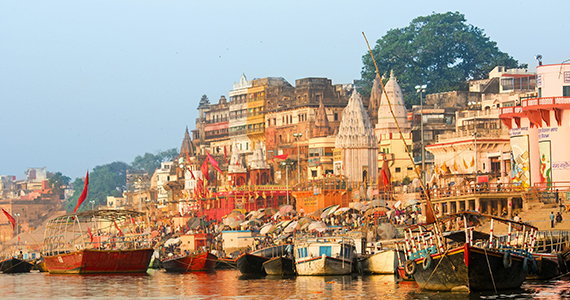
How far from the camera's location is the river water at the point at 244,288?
29128 millimetres

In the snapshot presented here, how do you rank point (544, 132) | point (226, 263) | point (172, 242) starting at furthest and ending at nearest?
point (172, 242) → point (226, 263) → point (544, 132)

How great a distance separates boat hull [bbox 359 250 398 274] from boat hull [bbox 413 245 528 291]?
37.4ft

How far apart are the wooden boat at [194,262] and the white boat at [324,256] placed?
11.6 metres

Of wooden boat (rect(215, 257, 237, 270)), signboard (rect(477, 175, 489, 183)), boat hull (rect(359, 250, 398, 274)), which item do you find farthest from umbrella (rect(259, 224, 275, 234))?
boat hull (rect(359, 250, 398, 274))

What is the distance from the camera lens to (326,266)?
129 ft

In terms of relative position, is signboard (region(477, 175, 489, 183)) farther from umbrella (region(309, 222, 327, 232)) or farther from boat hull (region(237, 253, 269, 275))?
boat hull (region(237, 253, 269, 275))

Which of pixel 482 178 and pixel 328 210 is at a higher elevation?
pixel 482 178

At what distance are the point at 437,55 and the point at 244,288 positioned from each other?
234 ft

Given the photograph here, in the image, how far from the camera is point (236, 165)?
88.2 m

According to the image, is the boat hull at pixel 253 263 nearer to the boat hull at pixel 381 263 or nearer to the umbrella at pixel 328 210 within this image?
the boat hull at pixel 381 263

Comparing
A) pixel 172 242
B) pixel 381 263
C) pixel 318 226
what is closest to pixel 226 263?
pixel 318 226

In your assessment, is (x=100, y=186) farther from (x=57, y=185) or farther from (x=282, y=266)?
(x=282, y=266)

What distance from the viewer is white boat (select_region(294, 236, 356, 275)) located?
3950 centimetres

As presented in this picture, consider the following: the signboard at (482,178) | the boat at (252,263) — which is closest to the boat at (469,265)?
the boat at (252,263)
